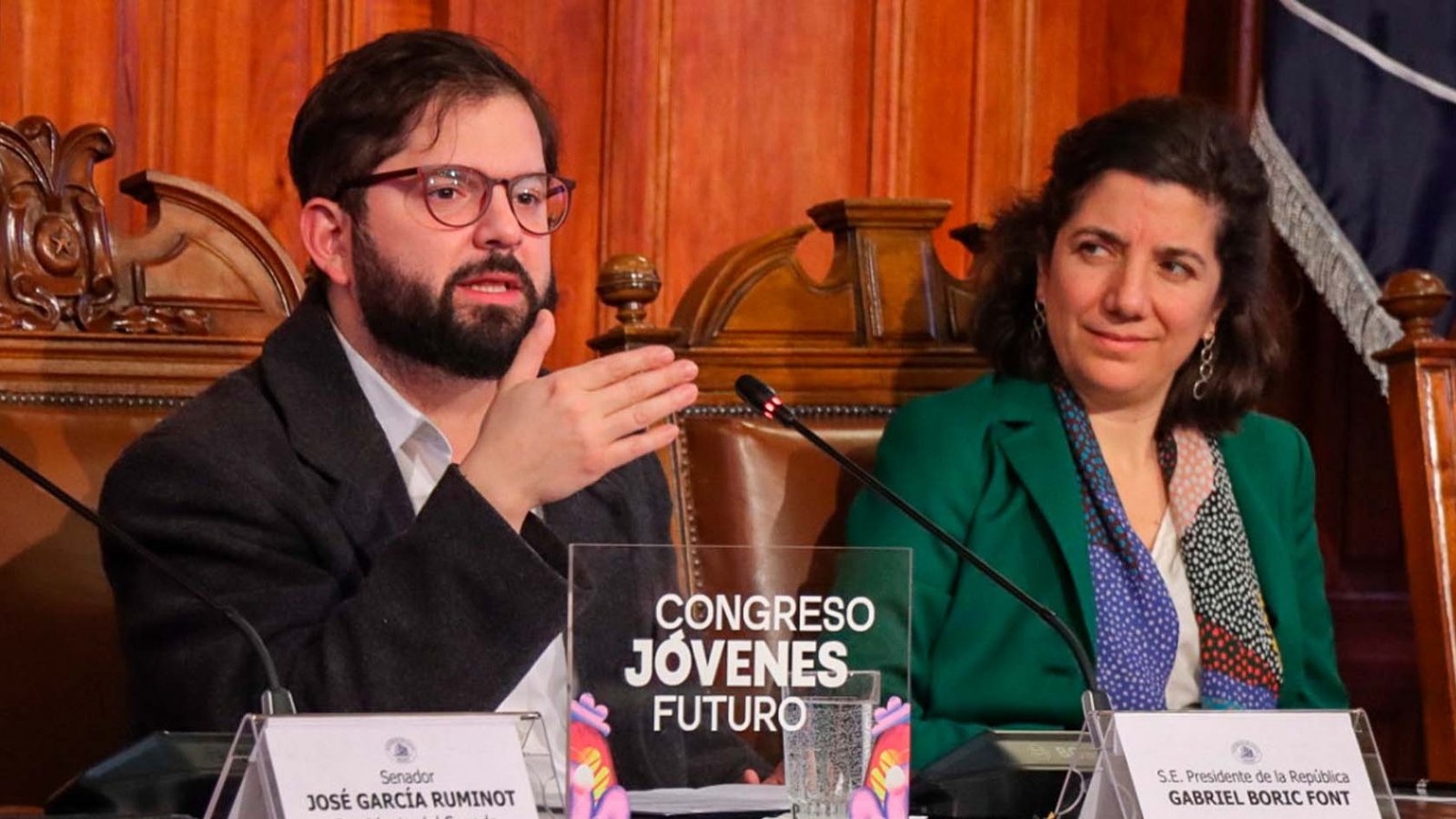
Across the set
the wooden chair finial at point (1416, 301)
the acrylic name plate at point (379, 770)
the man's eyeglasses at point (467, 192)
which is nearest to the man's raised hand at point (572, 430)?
the man's eyeglasses at point (467, 192)

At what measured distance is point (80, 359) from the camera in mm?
2127

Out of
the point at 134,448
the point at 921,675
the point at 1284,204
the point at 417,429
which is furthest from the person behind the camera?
the point at 1284,204

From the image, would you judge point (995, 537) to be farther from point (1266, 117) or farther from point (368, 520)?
point (1266, 117)

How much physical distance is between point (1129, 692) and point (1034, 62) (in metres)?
1.36

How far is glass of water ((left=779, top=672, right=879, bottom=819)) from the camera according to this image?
124cm

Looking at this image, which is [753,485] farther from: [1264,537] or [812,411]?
[1264,537]

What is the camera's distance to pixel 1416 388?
2570 millimetres

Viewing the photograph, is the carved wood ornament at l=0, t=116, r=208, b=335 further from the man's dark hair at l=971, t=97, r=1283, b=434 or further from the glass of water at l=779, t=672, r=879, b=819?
the glass of water at l=779, t=672, r=879, b=819

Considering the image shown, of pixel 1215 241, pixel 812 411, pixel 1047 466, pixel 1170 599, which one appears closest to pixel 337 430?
pixel 812 411

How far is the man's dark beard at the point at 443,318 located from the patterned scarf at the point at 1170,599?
77 cm

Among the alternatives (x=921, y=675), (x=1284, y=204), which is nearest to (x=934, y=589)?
(x=921, y=675)

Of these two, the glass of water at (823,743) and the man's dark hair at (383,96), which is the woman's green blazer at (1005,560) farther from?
the glass of water at (823,743)

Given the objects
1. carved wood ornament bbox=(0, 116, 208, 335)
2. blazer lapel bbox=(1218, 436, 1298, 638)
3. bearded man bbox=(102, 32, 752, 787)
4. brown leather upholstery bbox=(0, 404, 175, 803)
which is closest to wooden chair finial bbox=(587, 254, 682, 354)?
bearded man bbox=(102, 32, 752, 787)

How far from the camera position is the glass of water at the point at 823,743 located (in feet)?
4.07
